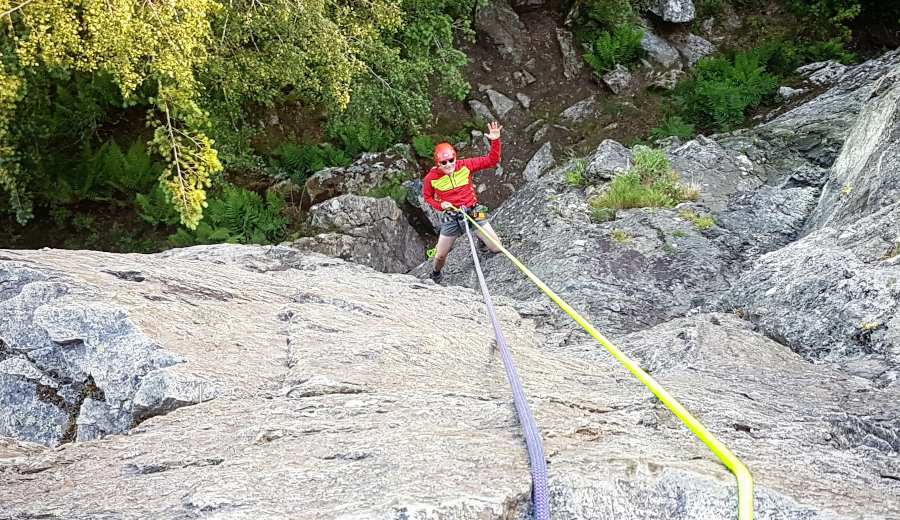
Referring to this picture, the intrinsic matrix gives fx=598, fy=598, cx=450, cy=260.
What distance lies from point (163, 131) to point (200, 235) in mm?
4029

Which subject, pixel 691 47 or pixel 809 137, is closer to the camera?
pixel 809 137

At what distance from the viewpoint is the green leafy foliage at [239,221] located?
34.6ft

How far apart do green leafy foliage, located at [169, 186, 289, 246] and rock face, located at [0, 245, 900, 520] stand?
6.23 metres

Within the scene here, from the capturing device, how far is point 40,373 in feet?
10.2

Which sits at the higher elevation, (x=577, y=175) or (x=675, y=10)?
(x=675, y=10)

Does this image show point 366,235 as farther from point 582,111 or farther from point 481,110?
point 582,111

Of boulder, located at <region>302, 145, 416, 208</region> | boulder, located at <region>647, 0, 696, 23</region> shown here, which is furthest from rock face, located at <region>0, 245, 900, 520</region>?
boulder, located at <region>647, 0, 696, 23</region>

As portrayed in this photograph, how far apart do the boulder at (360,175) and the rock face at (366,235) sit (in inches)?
38.1

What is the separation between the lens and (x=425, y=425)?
2.56 metres

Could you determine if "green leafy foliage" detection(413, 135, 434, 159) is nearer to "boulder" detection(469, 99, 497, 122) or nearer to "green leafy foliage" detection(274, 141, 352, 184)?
"green leafy foliage" detection(274, 141, 352, 184)

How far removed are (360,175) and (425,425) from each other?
10.6 meters

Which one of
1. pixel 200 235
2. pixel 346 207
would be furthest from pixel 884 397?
pixel 200 235

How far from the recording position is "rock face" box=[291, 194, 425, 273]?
1060cm

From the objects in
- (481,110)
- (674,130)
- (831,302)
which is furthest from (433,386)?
(481,110)
